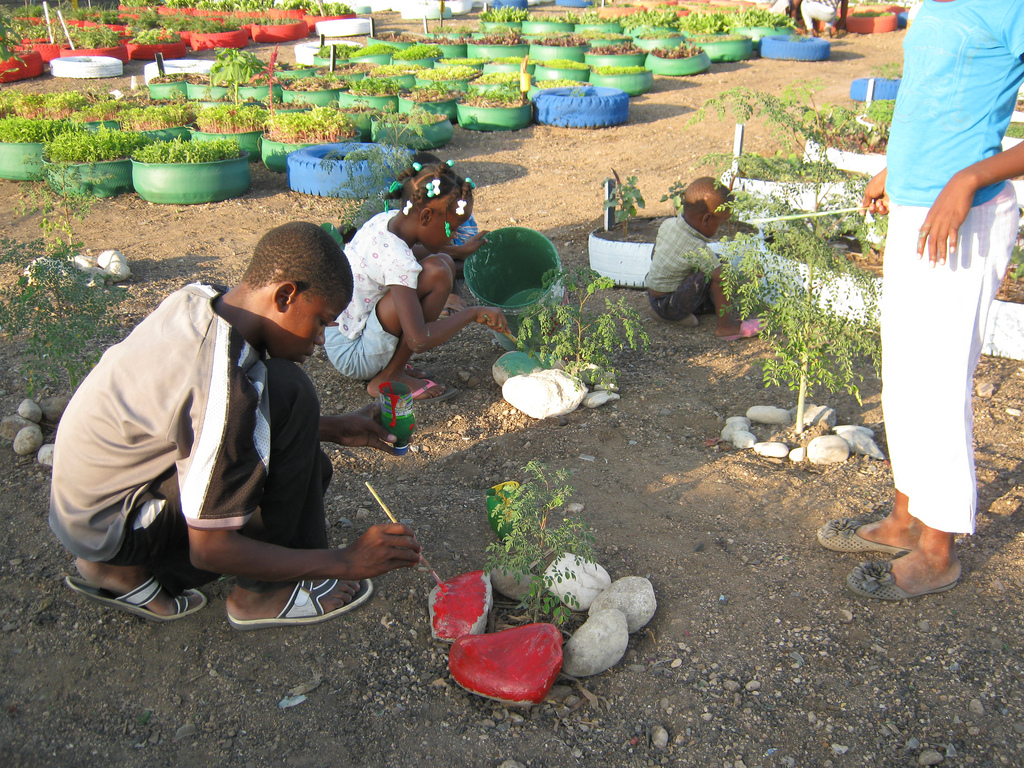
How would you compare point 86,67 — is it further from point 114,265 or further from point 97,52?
point 114,265

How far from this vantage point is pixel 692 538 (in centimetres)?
296

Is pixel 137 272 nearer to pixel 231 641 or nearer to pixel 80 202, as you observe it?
pixel 80 202

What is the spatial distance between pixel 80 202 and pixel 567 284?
328 centimetres

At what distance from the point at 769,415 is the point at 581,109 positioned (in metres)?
7.03

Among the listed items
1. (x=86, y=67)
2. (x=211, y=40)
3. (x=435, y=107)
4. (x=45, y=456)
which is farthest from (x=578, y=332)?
(x=211, y=40)

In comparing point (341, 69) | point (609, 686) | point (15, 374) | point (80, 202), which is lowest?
point (609, 686)

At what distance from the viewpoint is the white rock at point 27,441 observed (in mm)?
3412

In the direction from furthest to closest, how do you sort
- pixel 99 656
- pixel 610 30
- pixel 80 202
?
pixel 610 30 < pixel 80 202 < pixel 99 656

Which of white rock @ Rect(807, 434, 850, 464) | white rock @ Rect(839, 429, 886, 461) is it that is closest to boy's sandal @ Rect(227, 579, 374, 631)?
white rock @ Rect(807, 434, 850, 464)

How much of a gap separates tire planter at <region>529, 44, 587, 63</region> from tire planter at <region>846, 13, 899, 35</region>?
748 cm

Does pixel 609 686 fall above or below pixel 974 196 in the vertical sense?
below

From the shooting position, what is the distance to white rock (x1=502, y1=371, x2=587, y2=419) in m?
3.81

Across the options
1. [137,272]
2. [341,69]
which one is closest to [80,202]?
[137,272]

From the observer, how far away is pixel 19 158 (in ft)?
24.9
